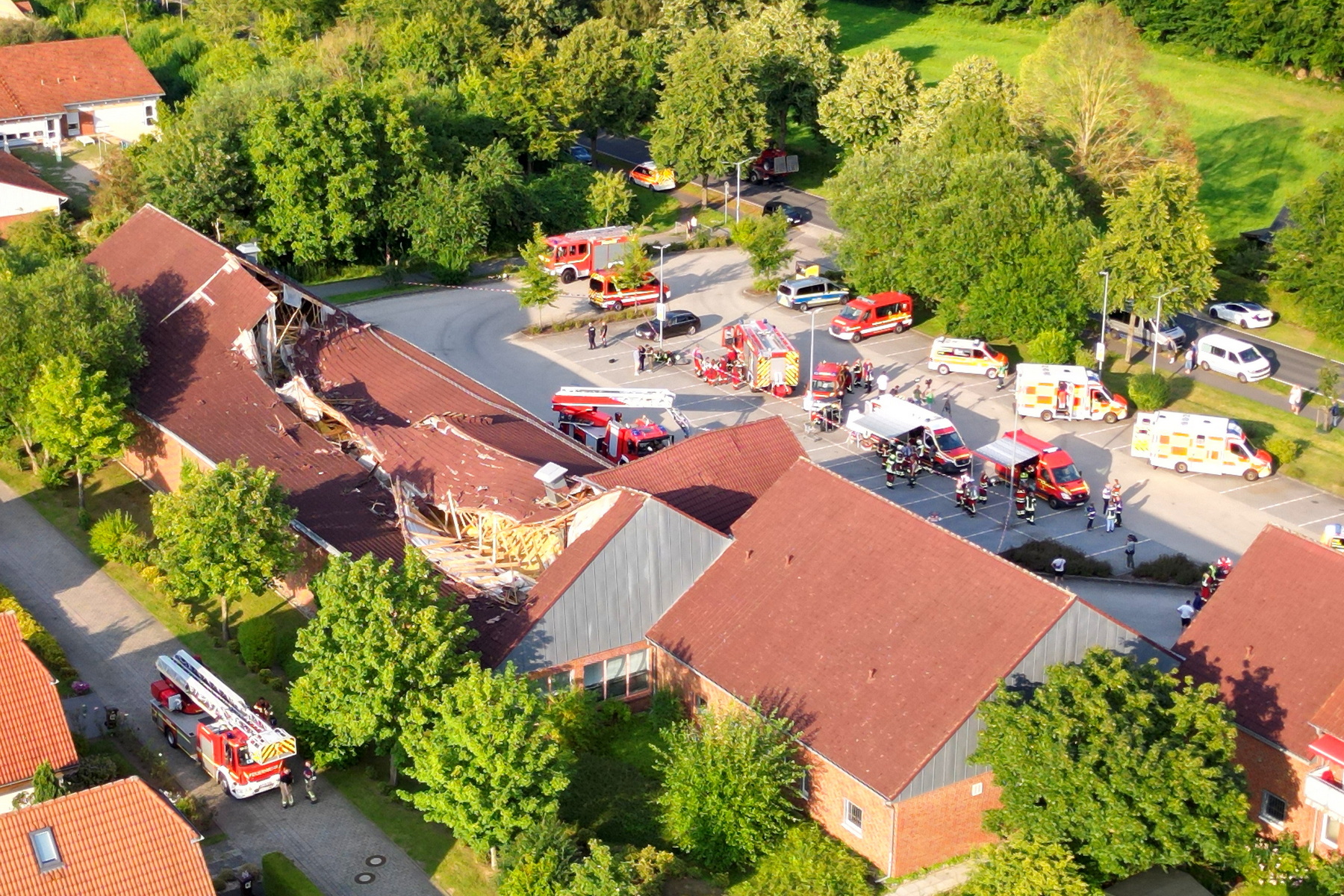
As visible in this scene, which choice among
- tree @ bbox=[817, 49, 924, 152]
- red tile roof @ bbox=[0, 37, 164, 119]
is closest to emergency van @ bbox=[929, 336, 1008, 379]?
tree @ bbox=[817, 49, 924, 152]

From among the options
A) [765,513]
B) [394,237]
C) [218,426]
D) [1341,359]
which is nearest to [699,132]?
[394,237]

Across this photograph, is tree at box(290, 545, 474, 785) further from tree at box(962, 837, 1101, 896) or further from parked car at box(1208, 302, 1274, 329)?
parked car at box(1208, 302, 1274, 329)

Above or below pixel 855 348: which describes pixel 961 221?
above

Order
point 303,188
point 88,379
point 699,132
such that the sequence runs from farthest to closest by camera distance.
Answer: point 699,132
point 303,188
point 88,379

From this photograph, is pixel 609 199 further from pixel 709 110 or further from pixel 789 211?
pixel 789 211

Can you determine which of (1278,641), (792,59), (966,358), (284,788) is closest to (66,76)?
(792,59)

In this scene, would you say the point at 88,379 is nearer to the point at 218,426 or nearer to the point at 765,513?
the point at 218,426

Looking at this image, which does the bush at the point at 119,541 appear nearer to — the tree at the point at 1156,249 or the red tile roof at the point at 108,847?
the red tile roof at the point at 108,847
